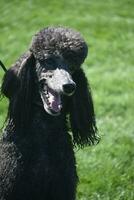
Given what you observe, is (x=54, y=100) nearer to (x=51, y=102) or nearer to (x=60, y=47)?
(x=51, y=102)

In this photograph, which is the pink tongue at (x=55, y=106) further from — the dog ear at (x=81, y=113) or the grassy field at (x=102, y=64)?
the grassy field at (x=102, y=64)

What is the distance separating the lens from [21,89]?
3.71 meters

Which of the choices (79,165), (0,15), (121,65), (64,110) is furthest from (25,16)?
(64,110)

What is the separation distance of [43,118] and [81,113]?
1.12 ft

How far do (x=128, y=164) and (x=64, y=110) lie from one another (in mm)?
2153

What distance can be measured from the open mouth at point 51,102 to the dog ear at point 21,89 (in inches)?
5.2

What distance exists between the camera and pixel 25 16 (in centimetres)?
1023

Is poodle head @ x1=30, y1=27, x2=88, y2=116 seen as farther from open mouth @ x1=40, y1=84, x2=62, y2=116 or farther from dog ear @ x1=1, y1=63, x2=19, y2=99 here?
dog ear @ x1=1, y1=63, x2=19, y2=99

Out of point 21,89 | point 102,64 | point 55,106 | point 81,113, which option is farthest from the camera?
point 102,64

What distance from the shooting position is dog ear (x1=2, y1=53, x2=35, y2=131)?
12.2 feet

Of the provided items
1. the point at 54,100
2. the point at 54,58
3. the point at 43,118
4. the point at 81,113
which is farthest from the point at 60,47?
the point at 81,113

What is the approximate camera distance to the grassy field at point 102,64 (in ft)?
18.4

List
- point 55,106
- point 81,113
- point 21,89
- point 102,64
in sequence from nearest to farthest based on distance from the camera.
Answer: point 55,106 < point 21,89 < point 81,113 < point 102,64

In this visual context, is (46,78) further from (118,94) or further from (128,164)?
(118,94)
